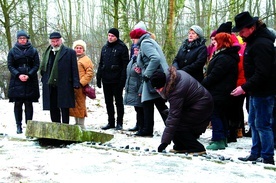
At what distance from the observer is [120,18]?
50.9ft

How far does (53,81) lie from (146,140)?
6.28 feet

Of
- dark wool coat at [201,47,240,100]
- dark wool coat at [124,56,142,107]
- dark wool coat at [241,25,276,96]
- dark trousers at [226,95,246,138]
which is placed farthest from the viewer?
dark wool coat at [124,56,142,107]

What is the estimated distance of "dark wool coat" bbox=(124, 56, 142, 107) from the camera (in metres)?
6.83

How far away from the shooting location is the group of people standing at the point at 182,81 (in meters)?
4.50

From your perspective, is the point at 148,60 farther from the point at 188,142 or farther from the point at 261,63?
the point at 261,63

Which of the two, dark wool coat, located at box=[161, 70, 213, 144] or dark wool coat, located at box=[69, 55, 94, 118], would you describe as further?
dark wool coat, located at box=[69, 55, 94, 118]

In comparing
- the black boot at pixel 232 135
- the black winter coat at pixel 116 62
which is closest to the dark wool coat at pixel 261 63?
the black boot at pixel 232 135

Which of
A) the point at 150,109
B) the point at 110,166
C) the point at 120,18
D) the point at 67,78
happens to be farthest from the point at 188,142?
the point at 120,18

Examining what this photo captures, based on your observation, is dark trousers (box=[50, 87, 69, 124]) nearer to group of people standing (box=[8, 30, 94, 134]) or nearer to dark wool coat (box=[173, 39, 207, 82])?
group of people standing (box=[8, 30, 94, 134])

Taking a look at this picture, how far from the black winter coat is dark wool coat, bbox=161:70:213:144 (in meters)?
2.56

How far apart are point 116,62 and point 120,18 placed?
8.55 m

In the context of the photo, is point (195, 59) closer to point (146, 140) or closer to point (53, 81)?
point (146, 140)

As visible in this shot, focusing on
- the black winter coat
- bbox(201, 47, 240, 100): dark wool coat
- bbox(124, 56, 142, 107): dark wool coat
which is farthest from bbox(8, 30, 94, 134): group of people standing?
bbox(201, 47, 240, 100): dark wool coat

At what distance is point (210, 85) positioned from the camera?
18.5 feet
